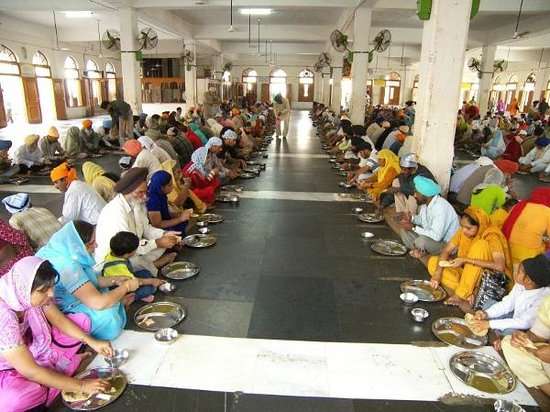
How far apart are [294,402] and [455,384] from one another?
1.00 metres

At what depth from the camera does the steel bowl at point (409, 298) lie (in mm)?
3420

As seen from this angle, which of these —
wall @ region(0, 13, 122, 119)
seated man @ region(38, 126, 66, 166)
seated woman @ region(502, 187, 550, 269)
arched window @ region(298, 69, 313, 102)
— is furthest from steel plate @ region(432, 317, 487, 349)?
arched window @ region(298, 69, 313, 102)

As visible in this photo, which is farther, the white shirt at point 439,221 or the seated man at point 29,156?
the seated man at point 29,156

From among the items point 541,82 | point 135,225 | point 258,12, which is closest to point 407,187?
point 135,225

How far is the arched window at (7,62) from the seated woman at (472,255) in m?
18.8

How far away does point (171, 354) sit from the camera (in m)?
2.72

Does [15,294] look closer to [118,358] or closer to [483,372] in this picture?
[118,358]

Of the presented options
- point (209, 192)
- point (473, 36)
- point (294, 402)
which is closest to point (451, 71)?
point (209, 192)

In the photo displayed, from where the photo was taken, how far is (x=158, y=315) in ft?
10.4

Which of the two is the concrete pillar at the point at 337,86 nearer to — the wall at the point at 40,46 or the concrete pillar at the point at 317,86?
the concrete pillar at the point at 317,86

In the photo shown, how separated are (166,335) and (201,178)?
339 centimetres

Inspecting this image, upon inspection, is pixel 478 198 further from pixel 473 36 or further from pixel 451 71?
pixel 473 36

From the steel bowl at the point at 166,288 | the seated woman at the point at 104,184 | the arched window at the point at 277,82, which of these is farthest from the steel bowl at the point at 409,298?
the arched window at the point at 277,82

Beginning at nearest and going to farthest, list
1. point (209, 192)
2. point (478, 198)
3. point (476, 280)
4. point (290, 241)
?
1. point (476, 280)
2. point (478, 198)
3. point (290, 241)
4. point (209, 192)
